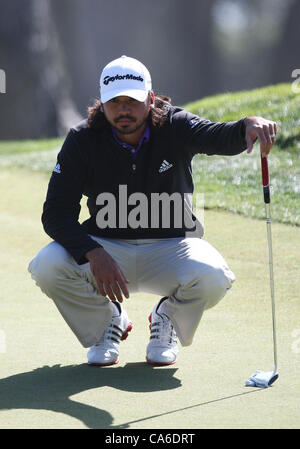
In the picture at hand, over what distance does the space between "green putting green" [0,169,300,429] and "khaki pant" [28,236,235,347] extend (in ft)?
0.70

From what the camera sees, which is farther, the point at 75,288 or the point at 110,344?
the point at 110,344

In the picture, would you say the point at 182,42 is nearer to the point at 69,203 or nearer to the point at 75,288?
the point at 69,203

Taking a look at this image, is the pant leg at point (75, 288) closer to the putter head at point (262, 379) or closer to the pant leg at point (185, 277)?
the pant leg at point (185, 277)

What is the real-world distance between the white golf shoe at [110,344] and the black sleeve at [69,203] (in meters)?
0.44

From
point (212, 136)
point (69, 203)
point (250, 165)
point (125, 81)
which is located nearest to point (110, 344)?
point (69, 203)

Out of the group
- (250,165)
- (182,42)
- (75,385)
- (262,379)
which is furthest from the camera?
(182,42)

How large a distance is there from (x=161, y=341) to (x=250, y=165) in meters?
5.72

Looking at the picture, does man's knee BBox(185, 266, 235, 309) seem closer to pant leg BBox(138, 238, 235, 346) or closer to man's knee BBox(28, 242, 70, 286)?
pant leg BBox(138, 238, 235, 346)

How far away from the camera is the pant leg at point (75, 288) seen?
4258 mm

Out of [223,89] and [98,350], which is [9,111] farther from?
[98,350]

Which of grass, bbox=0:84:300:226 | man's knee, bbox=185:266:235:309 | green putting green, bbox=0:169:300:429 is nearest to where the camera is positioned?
green putting green, bbox=0:169:300:429

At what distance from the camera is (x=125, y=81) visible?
171 inches

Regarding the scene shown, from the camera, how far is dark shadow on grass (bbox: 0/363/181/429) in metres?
3.64

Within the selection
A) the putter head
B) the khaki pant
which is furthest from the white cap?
the putter head
